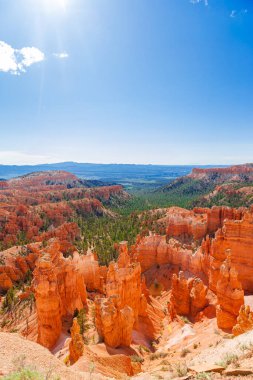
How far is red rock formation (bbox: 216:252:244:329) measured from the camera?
778 inches

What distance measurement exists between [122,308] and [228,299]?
758 cm

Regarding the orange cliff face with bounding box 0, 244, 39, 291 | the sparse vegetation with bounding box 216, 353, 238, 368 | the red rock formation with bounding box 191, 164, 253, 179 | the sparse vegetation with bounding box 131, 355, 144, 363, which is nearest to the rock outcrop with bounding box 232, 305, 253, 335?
the sparse vegetation with bounding box 131, 355, 144, 363

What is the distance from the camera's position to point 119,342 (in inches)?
704

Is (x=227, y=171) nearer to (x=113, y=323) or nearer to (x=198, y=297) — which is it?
(x=198, y=297)

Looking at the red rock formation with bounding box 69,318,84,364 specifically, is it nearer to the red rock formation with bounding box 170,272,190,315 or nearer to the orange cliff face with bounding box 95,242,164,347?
the orange cliff face with bounding box 95,242,164,347

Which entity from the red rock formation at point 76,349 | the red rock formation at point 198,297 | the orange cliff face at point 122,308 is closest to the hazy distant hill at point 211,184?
the red rock formation at point 198,297

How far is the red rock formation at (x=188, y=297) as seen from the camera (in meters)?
25.5

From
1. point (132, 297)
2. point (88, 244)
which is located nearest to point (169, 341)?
point (132, 297)

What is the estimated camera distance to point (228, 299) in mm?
20531

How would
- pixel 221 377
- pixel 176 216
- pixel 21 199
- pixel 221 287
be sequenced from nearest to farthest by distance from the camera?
pixel 221 377, pixel 221 287, pixel 176 216, pixel 21 199

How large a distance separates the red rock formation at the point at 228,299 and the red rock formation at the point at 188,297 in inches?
171

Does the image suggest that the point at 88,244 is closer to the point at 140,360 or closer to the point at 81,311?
the point at 81,311

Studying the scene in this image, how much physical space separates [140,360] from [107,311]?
334cm

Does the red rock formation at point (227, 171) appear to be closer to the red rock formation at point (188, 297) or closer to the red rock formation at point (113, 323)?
the red rock formation at point (188, 297)
